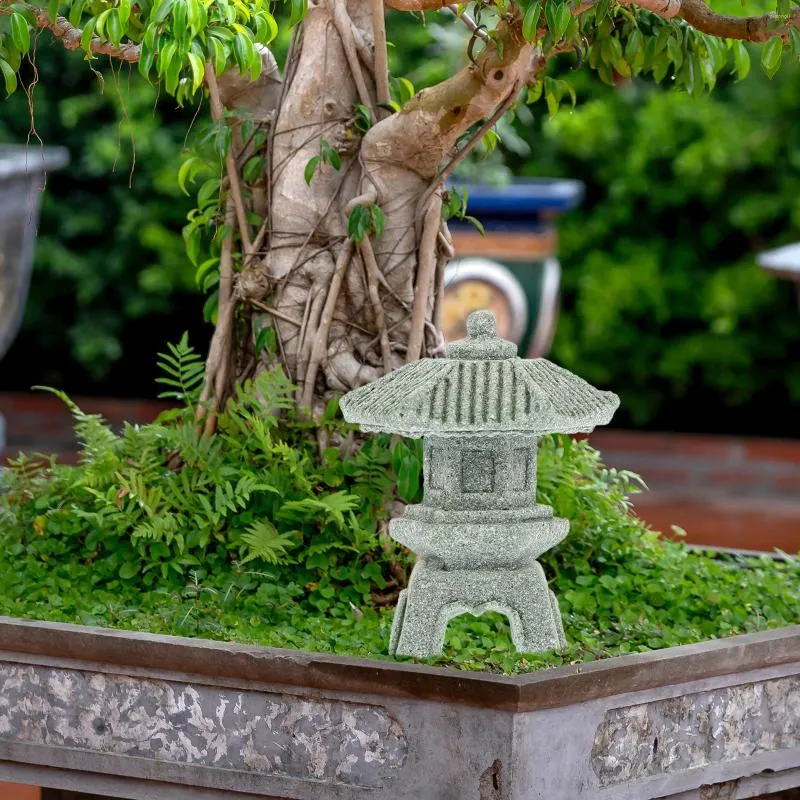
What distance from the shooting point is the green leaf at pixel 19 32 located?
2.97 metres

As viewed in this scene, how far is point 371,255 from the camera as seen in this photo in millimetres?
3812

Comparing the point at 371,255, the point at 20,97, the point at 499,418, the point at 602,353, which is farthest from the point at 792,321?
the point at 499,418

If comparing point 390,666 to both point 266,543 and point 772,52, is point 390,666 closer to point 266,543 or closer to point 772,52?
point 266,543

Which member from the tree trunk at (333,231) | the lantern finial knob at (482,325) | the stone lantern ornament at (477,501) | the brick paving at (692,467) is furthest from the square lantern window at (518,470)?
the brick paving at (692,467)

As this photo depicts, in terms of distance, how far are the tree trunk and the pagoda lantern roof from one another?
2.26 ft

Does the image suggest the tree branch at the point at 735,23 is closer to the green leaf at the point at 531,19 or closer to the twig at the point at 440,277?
the green leaf at the point at 531,19

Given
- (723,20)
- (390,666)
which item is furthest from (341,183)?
(390,666)

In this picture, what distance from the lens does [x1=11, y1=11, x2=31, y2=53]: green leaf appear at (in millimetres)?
2971

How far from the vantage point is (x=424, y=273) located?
3.82m

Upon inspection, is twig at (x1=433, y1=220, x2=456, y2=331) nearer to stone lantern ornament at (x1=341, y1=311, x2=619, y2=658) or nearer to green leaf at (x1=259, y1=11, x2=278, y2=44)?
stone lantern ornament at (x1=341, y1=311, x2=619, y2=658)

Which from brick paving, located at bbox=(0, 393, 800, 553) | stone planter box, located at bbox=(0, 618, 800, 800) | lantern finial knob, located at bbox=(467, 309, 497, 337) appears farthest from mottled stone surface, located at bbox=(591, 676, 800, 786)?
brick paving, located at bbox=(0, 393, 800, 553)

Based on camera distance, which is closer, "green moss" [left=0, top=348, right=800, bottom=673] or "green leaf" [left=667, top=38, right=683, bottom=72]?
"green moss" [left=0, top=348, right=800, bottom=673]

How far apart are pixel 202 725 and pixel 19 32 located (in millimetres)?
1343

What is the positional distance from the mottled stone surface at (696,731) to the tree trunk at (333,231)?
1.16m
